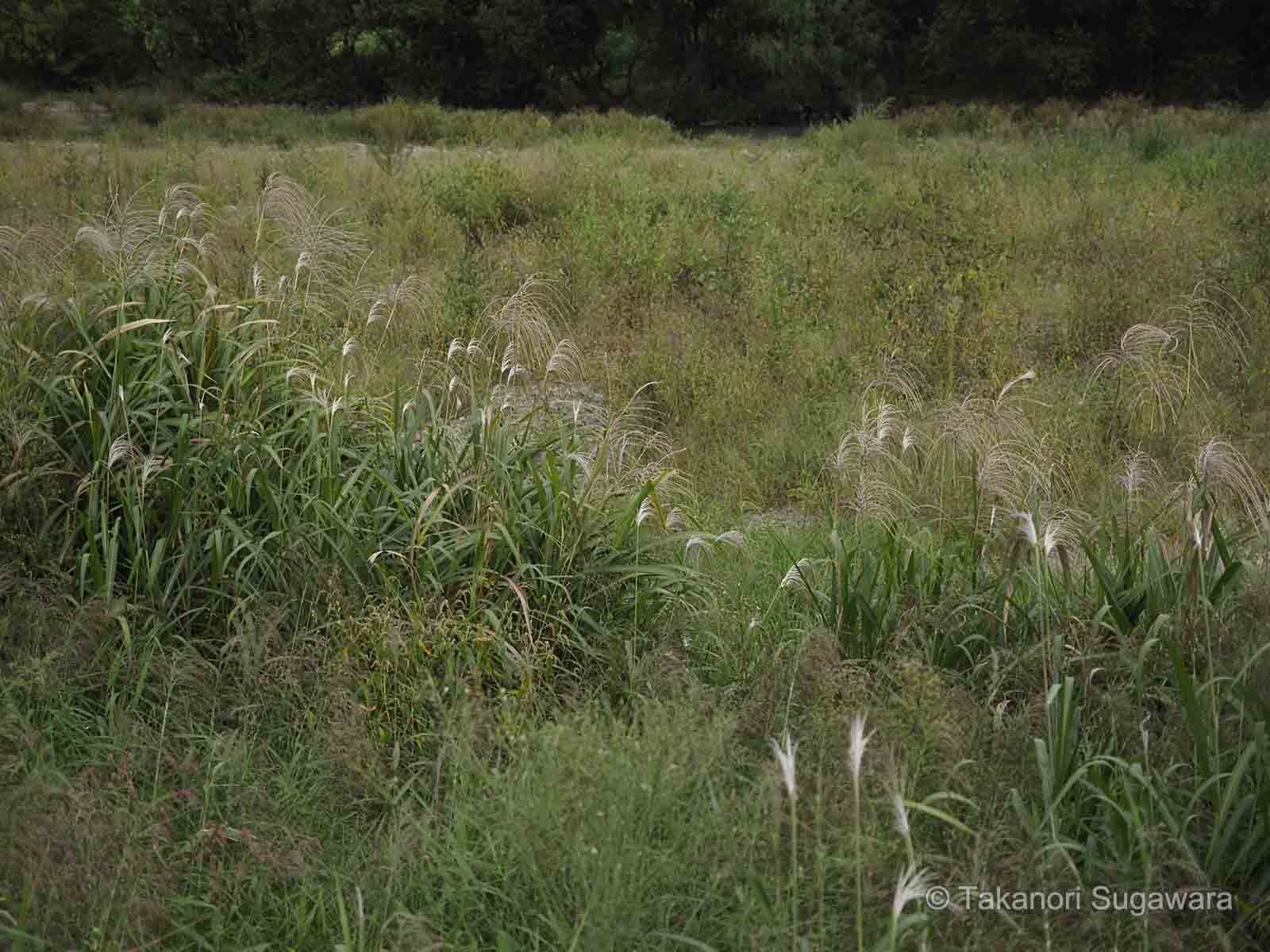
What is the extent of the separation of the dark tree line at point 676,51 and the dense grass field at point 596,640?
28.9 metres

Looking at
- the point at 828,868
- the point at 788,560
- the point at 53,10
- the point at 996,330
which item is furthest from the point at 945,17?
the point at 828,868

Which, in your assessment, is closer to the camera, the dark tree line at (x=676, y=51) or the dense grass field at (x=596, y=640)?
the dense grass field at (x=596, y=640)

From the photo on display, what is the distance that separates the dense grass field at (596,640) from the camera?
3.03 meters

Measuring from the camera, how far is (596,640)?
4441mm

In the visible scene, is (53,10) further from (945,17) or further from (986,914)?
(986,914)

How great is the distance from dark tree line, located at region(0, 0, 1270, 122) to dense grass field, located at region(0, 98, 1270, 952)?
2892 cm

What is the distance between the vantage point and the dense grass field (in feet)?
9.95

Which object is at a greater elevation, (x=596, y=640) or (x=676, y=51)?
(x=676, y=51)

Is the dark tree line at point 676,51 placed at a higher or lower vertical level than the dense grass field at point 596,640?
higher

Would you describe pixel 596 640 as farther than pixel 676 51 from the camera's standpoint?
No

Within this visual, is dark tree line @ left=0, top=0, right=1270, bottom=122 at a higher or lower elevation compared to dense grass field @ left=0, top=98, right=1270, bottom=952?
higher

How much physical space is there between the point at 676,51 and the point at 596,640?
35484 millimetres

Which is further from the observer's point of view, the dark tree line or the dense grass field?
the dark tree line

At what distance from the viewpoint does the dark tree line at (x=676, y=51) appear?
1331 inches
